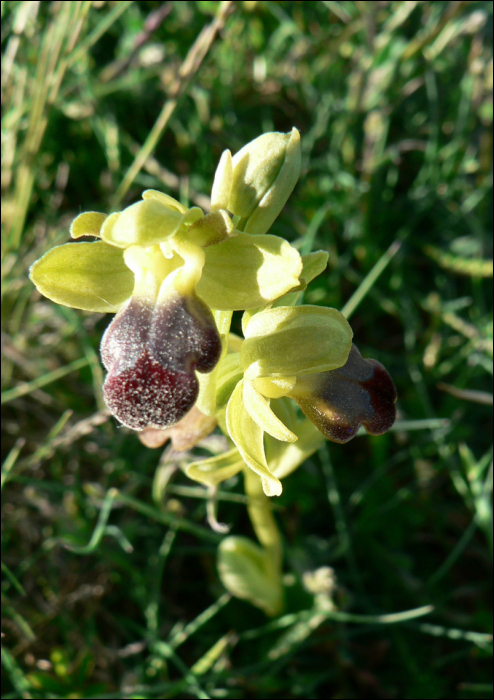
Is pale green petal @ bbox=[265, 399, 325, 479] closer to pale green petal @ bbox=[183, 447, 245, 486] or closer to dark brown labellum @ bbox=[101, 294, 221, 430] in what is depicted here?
pale green petal @ bbox=[183, 447, 245, 486]

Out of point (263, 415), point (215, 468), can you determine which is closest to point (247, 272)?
point (263, 415)

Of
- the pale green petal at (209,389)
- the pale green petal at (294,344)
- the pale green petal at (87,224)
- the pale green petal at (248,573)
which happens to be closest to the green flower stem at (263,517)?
the pale green petal at (248,573)

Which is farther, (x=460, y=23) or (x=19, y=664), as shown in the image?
(x=460, y=23)

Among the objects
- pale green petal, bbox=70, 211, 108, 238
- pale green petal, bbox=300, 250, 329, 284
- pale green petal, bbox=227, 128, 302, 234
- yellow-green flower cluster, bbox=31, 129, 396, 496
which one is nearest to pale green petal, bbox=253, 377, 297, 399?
yellow-green flower cluster, bbox=31, 129, 396, 496

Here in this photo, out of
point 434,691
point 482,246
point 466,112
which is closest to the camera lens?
point 434,691

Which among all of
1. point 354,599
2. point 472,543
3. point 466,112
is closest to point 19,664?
point 354,599

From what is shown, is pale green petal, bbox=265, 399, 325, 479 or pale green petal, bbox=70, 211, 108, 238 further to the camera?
pale green petal, bbox=265, 399, 325, 479

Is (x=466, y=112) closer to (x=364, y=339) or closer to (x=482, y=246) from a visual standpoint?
(x=482, y=246)

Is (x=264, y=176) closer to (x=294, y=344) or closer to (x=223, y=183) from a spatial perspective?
(x=223, y=183)
